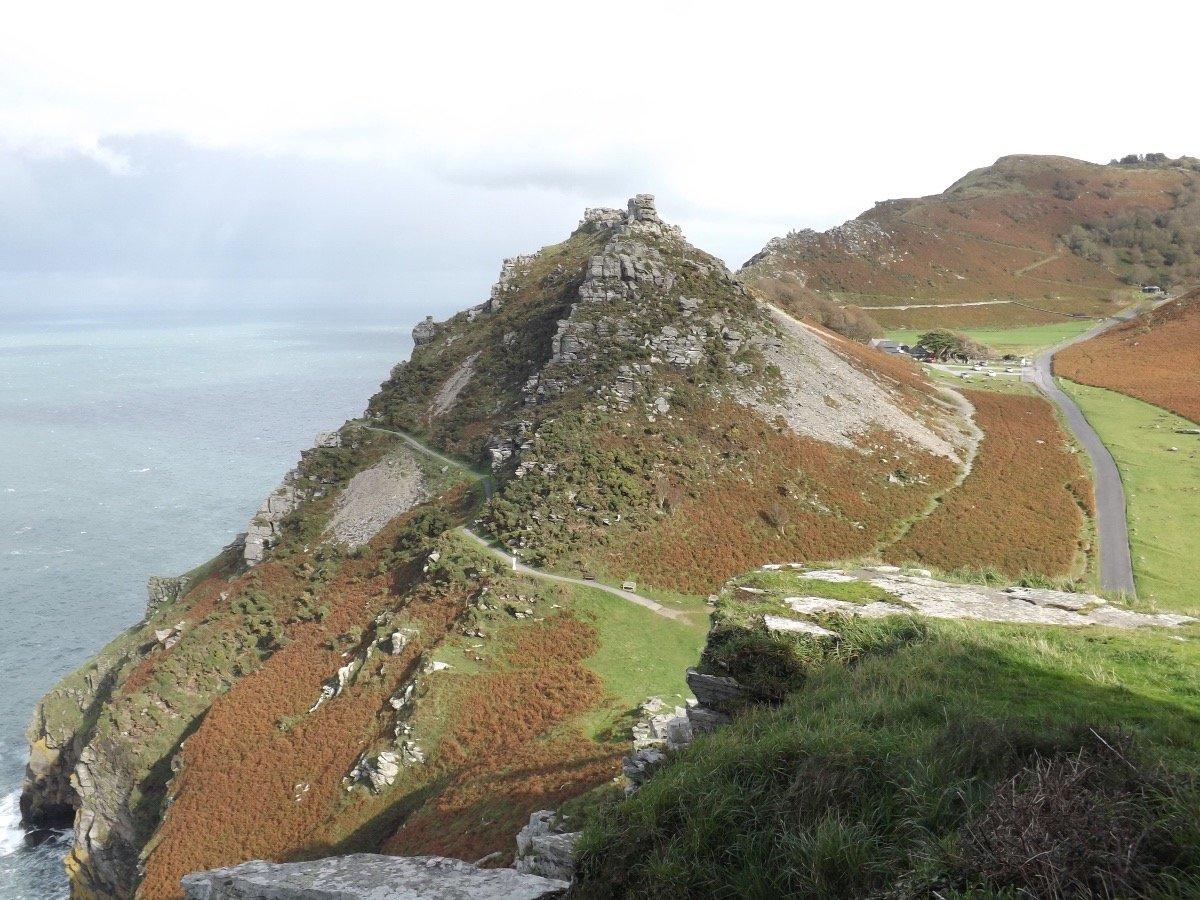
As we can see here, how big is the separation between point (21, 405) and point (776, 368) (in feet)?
541

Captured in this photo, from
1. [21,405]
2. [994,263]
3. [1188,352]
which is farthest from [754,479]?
[21,405]

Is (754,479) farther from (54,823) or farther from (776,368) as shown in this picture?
(54,823)

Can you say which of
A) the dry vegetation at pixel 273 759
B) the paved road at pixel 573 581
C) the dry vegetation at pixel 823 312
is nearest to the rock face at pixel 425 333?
the paved road at pixel 573 581

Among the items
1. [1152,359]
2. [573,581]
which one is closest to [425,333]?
[573,581]

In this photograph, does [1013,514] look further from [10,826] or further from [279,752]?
[10,826]

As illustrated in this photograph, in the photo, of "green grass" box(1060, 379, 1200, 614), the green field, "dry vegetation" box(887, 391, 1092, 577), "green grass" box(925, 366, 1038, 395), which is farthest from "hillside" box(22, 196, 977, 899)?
the green field

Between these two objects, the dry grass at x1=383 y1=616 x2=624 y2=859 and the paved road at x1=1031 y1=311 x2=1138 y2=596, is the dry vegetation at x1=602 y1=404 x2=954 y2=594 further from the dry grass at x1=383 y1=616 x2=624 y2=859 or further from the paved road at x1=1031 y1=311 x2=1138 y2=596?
the paved road at x1=1031 y1=311 x2=1138 y2=596

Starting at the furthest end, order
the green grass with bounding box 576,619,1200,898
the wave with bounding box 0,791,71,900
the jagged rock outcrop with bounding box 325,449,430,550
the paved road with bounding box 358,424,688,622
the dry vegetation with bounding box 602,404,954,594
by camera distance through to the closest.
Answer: the jagged rock outcrop with bounding box 325,449,430,550 → the wave with bounding box 0,791,71,900 → the dry vegetation with bounding box 602,404,954,594 → the paved road with bounding box 358,424,688,622 → the green grass with bounding box 576,619,1200,898

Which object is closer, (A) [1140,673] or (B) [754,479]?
(A) [1140,673]

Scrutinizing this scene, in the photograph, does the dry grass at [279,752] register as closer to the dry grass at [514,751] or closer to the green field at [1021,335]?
the dry grass at [514,751]

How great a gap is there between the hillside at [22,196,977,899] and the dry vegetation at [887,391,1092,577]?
182cm

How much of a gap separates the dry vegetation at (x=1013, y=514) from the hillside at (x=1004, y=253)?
7626cm

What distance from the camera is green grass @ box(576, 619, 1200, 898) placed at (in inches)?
222

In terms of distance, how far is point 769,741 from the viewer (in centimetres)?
916
